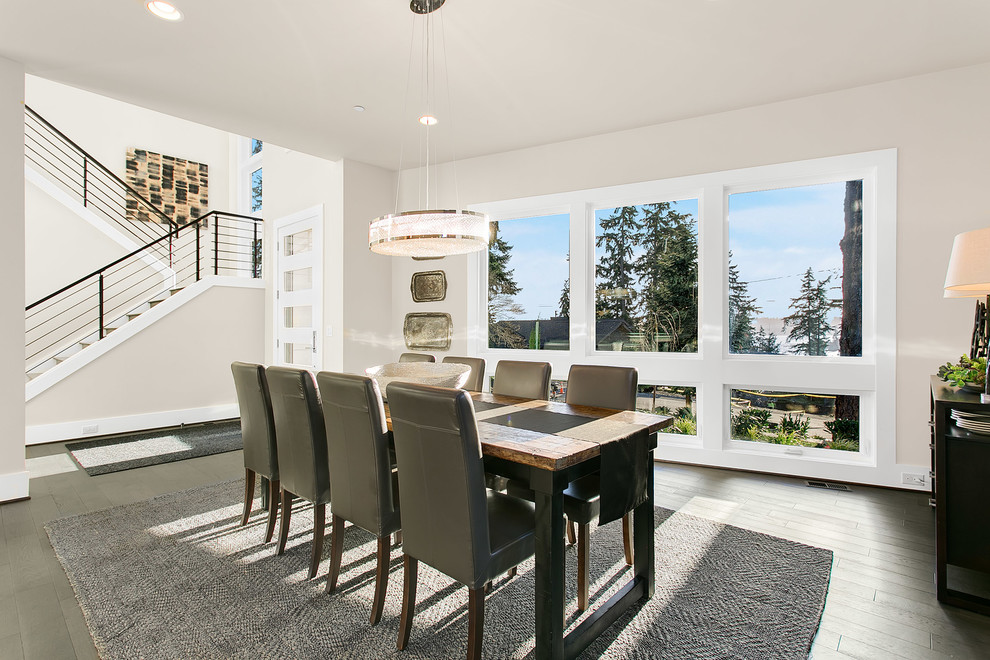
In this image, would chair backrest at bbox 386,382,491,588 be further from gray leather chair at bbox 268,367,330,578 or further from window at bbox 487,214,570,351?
window at bbox 487,214,570,351

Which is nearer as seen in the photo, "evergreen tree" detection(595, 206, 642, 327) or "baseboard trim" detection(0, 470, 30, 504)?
"baseboard trim" detection(0, 470, 30, 504)

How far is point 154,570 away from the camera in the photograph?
2.38m

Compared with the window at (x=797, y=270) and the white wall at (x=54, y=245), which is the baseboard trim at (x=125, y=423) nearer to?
the white wall at (x=54, y=245)

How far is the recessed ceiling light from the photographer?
8.34 feet

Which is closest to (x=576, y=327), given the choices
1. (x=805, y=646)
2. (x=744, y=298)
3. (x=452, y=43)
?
(x=744, y=298)

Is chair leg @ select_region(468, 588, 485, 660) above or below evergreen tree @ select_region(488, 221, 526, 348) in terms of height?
below

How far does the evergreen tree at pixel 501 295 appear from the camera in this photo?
514 cm

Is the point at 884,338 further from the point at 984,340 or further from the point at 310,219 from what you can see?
the point at 310,219

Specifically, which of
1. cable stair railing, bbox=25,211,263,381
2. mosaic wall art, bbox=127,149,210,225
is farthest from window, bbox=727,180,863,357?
mosaic wall art, bbox=127,149,210,225

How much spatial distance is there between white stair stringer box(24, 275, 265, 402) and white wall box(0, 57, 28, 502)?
64.6 inches

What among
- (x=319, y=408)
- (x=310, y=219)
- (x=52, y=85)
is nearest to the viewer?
(x=319, y=408)

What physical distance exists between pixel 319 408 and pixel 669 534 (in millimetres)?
2035

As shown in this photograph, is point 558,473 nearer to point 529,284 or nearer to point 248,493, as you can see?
point 248,493

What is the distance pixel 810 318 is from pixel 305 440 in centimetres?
373
